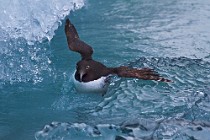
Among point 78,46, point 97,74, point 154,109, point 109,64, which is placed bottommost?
point 154,109

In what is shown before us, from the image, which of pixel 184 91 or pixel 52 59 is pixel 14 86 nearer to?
pixel 52 59

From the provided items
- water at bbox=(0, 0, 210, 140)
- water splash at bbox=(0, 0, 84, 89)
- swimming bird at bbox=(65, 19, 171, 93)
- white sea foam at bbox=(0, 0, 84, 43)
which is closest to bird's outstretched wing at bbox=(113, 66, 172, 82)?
swimming bird at bbox=(65, 19, 171, 93)

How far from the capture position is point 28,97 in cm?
375

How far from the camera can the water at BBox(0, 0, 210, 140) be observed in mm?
3285

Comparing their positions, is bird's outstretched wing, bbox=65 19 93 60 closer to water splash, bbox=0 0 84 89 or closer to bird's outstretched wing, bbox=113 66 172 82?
water splash, bbox=0 0 84 89

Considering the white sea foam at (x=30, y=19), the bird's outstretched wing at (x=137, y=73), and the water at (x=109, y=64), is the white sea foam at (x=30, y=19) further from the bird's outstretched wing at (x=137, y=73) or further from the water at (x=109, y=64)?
the bird's outstretched wing at (x=137, y=73)

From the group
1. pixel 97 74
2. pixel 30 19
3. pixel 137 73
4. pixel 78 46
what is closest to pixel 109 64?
pixel 78 46

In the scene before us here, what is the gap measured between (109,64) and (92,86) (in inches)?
30.1

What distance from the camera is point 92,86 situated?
356cm

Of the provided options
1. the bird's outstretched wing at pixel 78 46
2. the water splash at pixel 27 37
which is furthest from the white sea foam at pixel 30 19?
the bird's outstretched wing at pixel 78 46

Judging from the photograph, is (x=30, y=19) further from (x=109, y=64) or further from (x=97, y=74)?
(x=97, y=74)

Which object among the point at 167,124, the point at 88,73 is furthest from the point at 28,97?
the point at 167,124

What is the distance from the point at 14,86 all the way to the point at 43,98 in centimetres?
34

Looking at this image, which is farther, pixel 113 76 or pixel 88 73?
pixel 113 76
